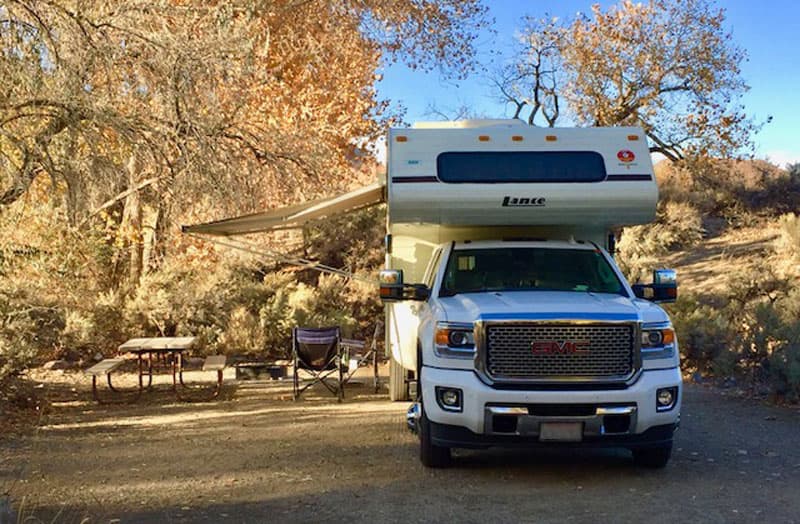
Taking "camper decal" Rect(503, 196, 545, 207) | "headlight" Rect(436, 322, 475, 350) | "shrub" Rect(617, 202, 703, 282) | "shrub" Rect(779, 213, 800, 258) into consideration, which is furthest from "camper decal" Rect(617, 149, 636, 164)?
"shrub" Rect(779, 213, 800, 258)

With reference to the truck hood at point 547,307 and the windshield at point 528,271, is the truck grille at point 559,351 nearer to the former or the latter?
the truck hood at point 547,307

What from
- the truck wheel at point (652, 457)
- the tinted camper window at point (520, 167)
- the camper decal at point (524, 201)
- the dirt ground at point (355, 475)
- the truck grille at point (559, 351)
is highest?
the tinted camper window at point (520, 167)

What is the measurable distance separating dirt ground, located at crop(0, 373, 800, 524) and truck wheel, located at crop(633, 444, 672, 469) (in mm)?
72

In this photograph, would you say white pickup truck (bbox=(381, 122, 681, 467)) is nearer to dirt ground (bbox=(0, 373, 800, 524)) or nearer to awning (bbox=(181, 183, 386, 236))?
dirt ground (bbox=(0, 373, 800, 524))

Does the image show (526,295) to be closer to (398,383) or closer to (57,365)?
(398,383)

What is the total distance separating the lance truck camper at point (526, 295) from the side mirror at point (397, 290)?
0.01 metres

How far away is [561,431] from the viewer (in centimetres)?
631

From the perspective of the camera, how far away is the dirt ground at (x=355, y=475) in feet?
18.7

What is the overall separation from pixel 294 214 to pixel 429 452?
4484mm

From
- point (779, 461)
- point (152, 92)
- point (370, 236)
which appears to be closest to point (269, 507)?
point (779, 461)

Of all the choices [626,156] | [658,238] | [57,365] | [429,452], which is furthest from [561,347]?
[658,238]

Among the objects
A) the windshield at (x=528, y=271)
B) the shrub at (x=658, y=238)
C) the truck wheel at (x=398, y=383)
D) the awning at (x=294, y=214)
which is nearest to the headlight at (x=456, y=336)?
the windshield at (x=528, y=271)

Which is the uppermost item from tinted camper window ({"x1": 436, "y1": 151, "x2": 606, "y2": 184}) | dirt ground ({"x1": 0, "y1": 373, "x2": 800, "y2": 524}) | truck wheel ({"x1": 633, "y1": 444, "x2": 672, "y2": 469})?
tinted camper window ({"x1": 436, "y1": 151, "x2": 606, "y2": 184})

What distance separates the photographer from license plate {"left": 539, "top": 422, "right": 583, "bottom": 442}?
20.7 feet
